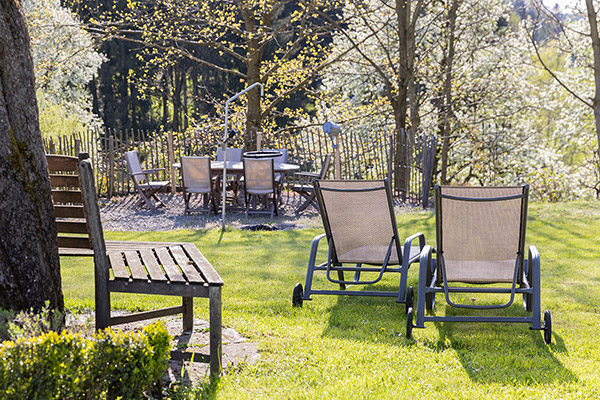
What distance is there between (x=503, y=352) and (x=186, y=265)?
1.92m

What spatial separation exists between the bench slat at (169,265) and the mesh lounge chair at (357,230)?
1292 mm

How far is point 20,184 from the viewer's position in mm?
2988

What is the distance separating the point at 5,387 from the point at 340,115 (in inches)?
746

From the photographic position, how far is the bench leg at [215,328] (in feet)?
9.84

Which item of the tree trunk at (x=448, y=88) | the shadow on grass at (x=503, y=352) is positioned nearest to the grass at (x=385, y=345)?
the shadow on grass at (x=503, y=352)

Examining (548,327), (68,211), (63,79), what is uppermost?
(63,79)

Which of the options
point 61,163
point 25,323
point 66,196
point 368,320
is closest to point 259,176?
point 368,320

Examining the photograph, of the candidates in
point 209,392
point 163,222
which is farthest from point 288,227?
point 209,392

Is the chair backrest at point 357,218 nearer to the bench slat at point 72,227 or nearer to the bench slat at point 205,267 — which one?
the bench slat at point 205,267

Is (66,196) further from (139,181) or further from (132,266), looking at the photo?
(139,181)

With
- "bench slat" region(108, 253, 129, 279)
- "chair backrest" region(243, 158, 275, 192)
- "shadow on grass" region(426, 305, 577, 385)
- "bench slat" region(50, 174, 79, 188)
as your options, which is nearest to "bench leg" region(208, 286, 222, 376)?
"bench slat" region(108, 253, 129, 279)

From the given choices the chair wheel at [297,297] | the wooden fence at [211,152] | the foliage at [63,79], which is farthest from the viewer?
the foliage at [63,79]

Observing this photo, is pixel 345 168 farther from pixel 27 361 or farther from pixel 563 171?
pixel 27 361

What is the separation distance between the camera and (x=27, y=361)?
89.2 inches
